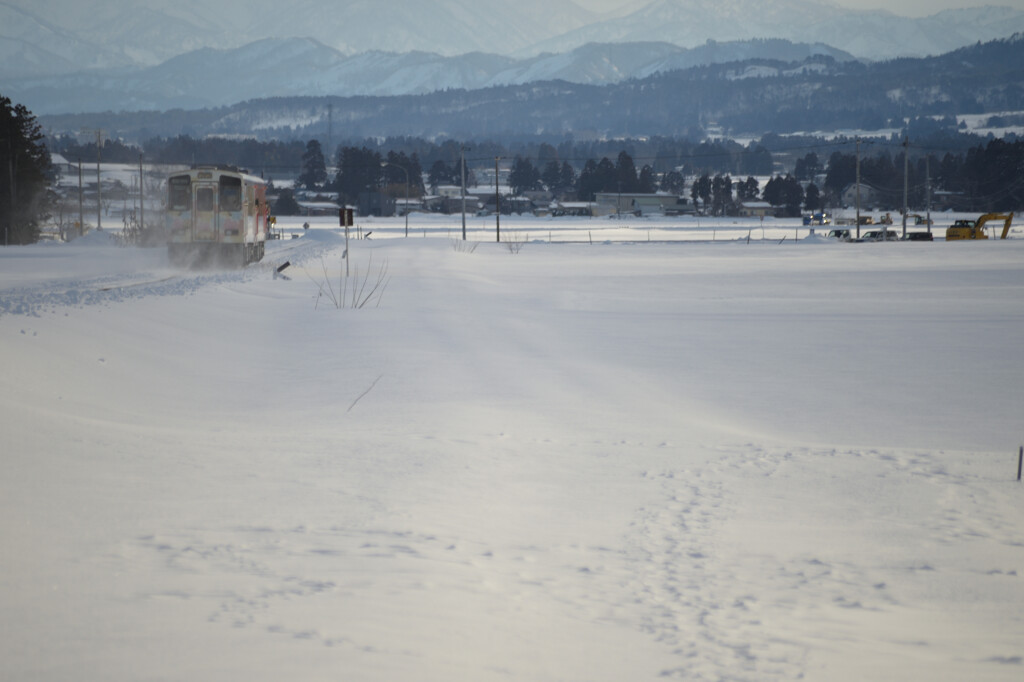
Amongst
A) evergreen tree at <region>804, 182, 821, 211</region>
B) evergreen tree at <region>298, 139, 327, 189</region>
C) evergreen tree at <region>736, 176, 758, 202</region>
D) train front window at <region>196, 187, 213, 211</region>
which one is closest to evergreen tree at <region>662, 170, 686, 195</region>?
evergreen tree at <region>736, 176, 758, 202</region>

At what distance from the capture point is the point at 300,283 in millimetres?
29859

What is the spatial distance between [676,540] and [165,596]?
3750 mm

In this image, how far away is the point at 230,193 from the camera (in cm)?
3266

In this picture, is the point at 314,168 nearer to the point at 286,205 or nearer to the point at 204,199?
the point at 286,205

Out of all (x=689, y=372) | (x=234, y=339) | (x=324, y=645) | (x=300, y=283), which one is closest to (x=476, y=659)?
(x=324, y=645)

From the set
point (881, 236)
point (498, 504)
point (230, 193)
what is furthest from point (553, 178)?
point (498, 504)

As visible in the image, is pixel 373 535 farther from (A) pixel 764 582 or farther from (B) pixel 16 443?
(B) pixel 16 443

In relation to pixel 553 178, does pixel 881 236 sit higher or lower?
lower

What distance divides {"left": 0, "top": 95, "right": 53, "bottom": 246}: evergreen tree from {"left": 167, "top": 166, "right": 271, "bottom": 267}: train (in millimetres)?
20783

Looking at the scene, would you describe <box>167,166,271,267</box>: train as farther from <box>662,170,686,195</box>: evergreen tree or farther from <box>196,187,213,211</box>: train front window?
<box>662,170,686,195</box>: evergreen tree

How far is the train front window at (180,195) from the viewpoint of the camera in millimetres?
32375

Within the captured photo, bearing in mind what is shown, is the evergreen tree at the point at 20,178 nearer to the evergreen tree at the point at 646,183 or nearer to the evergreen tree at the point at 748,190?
the evergreen tree at the point at 646,183

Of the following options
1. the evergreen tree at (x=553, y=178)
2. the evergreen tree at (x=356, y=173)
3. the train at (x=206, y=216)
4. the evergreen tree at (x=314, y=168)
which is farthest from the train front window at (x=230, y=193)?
the evergreen tree at (x=553, y=178)

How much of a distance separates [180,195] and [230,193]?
5.64 ft
